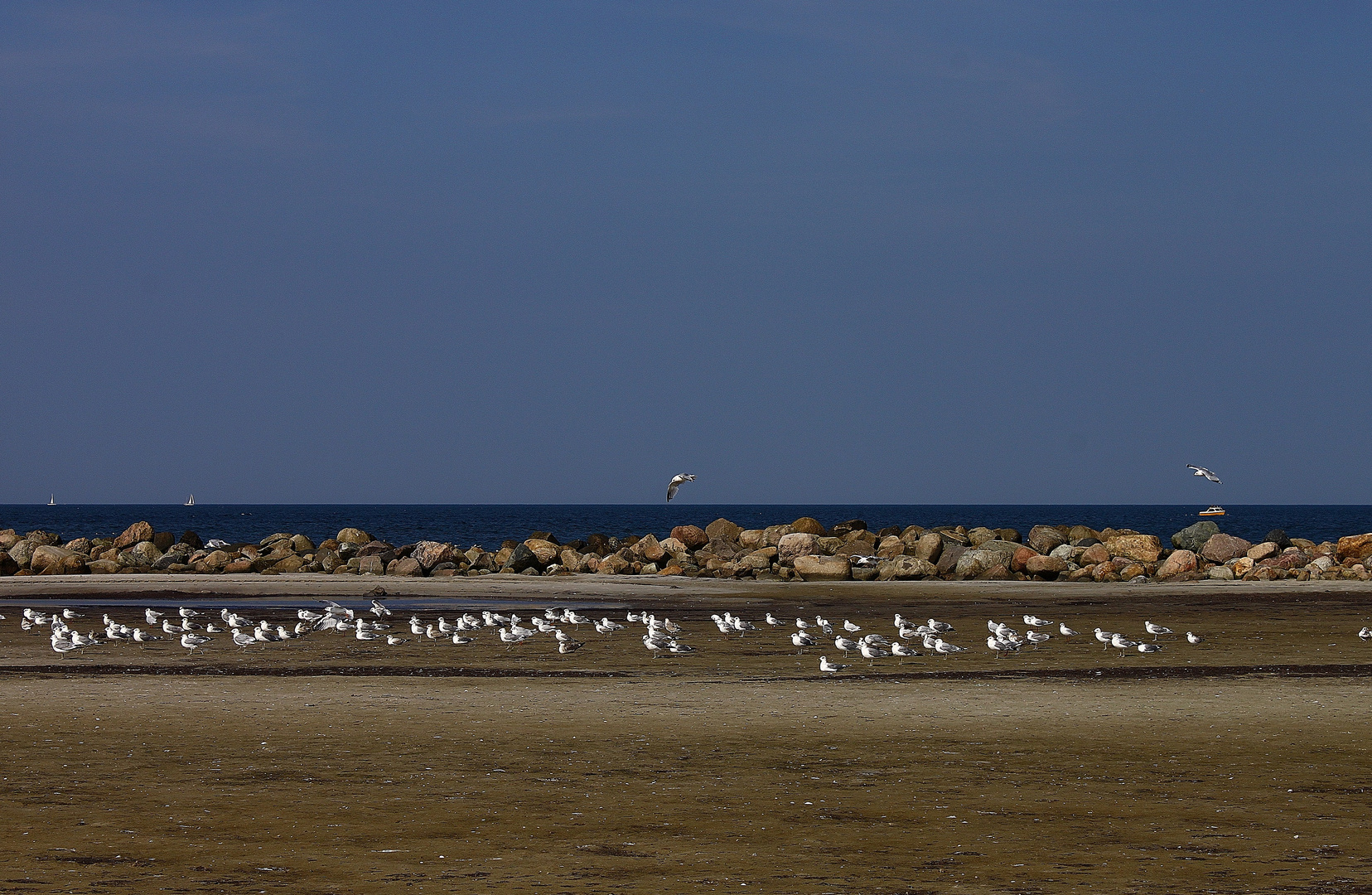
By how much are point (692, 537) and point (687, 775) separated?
129 ft

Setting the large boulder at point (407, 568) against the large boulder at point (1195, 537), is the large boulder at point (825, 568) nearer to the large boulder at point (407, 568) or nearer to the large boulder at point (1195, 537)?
the large boulder at point (407, 568)

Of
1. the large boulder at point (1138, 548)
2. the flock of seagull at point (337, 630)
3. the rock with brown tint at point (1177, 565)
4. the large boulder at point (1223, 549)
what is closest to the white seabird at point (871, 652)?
the flock of seagull at point (337, 630)

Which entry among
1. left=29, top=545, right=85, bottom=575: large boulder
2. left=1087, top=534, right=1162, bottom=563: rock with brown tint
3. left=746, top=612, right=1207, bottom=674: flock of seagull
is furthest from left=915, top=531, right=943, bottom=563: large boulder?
left=29, top=545, right=85, bottom=575: large boulder

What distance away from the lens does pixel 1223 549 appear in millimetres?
45000

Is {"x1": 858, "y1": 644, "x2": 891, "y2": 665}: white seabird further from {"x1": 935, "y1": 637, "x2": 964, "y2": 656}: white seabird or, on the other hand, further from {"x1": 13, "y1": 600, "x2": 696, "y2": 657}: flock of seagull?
{"x1": 13, "y1": 600, "x2": 696, "y2": 657}: flock of seagull

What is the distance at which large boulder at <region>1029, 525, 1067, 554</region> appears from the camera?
4800 cm

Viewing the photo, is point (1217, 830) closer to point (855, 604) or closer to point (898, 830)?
point (898, 830)

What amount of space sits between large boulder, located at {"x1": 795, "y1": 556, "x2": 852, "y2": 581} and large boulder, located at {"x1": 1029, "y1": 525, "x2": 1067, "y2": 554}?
8538 millimetres

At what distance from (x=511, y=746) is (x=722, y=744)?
1.78 meters

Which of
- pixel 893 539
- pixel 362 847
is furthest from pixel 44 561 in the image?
pixel 362 847

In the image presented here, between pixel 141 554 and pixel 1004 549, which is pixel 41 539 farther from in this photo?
pixel 1004 549

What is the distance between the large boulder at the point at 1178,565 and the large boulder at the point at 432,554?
69.4ft

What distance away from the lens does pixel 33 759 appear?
11664mm

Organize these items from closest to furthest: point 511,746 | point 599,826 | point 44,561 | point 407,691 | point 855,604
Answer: point 599,826, point 511,746, point 407,691, point 855,604, point 44,561
